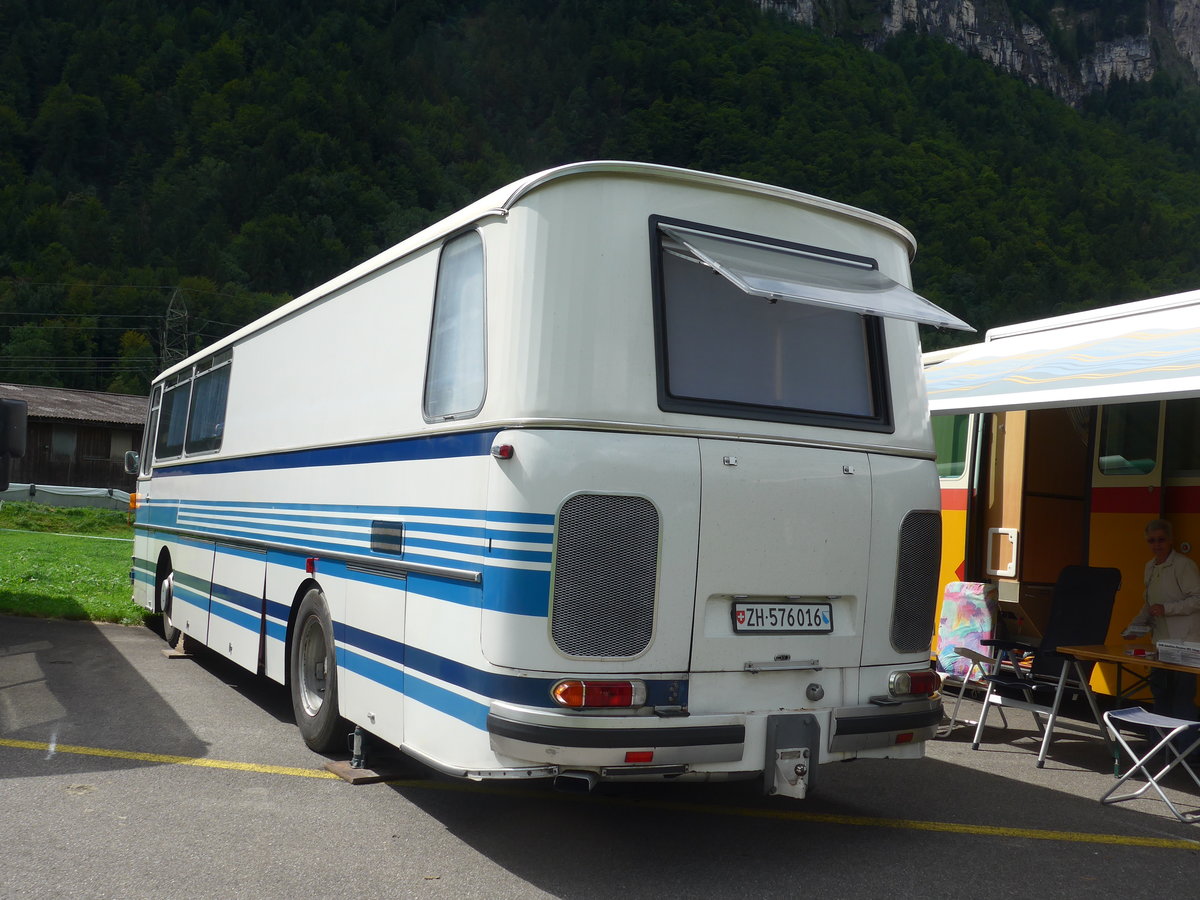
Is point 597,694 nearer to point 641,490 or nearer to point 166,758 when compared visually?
point 641,490

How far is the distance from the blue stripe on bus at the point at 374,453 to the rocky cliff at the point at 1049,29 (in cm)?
11334

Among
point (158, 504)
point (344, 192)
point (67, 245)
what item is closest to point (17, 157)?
point (67, 245)

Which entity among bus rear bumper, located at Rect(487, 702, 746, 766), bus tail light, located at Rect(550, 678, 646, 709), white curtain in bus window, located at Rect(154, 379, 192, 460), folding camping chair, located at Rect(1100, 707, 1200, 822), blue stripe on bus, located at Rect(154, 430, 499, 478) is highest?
white curtain in bus window, located at Rect(154, 379, 192, 460)

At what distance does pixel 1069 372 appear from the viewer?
7.62 metres

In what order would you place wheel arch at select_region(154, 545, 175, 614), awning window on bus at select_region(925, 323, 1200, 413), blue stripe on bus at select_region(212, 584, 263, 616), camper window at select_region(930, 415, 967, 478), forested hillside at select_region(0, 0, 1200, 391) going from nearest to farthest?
awning window on bus at select_region(925, 323, 1200, 413), blue stripe on bus at select_region(212, 584, 263, 616), camper window at select_region(930, 415, 967, 478), wheel arch at select_region(154, 545, 175, 614), forested hillside at select_region(0, 0, 1200, 391)

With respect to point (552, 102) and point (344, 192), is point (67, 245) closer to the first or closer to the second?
point (344, 192)

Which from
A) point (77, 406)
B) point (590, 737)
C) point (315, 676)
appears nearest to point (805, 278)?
point (590, 737)

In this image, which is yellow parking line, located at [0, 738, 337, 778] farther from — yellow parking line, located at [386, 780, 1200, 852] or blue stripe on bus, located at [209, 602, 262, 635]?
blue stripe on bus, located at [209, 602, 262, 635]

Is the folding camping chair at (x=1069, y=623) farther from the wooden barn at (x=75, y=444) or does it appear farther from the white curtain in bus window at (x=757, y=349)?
the wooden barn at (x=75, y=444)

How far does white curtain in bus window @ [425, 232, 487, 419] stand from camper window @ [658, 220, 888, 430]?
810 millimetres

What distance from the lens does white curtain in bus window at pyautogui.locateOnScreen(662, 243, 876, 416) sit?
203 inches

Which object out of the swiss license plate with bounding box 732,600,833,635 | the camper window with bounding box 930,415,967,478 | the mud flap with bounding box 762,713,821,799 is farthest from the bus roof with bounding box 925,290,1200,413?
the mud flap with bounding box 762,713,821,799

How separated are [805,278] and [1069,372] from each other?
10.4 ft

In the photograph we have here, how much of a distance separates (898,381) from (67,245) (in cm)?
8239
